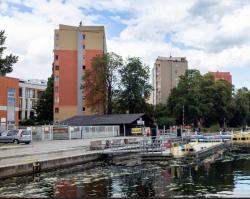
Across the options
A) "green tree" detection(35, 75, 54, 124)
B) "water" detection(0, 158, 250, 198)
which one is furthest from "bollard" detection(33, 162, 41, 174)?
"green tree" detection(35, 75, 54, 124)

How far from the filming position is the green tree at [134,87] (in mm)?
95625

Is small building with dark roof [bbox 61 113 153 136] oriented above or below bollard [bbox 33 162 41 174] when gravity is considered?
above

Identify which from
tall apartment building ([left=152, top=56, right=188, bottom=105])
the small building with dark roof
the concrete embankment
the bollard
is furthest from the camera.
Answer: tall apartment building ([left=152, top=56, right=188, bottom=105])

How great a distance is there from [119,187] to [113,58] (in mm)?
74537

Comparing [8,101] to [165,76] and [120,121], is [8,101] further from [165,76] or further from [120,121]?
[165,76]

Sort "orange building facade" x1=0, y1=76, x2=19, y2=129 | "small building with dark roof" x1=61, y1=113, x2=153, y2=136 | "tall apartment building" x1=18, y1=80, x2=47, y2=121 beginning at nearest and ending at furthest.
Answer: "orange building facade" x1=0, y1=76, x2=19, y2=129 → "small building with dark roof" x1=61, y1=113, x2=153, y2=136 → "tall apartment building" x1=18, y1=80, x2=47, y2=121

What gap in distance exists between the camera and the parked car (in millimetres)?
49781

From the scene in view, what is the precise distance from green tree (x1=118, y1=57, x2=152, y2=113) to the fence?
25.2m

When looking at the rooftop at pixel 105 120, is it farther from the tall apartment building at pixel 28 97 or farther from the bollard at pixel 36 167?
the tall apartment building at pixel 28 97

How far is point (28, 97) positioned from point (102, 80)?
142 ft

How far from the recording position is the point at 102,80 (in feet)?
312

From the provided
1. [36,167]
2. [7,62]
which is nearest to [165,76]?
[7,62]

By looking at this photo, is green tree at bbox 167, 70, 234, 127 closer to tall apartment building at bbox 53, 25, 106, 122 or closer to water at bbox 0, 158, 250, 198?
tall apartment building at bbox 53, 25, 106, 122

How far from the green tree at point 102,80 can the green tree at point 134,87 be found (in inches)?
82.7
